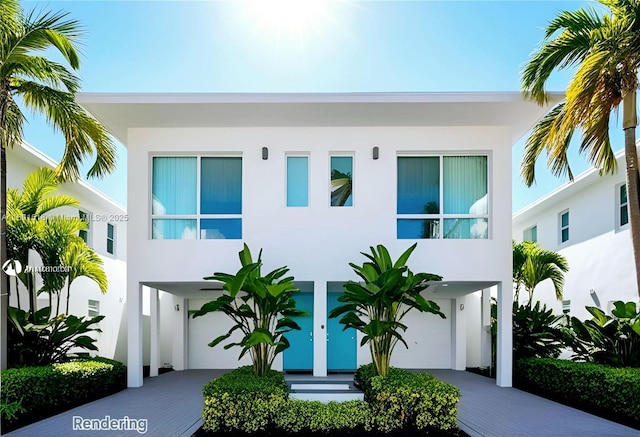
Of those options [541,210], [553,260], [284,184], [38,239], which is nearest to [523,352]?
[553,260]

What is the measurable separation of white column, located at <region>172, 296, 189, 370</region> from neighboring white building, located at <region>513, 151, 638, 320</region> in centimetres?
1213

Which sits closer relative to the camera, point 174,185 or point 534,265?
point 174,185

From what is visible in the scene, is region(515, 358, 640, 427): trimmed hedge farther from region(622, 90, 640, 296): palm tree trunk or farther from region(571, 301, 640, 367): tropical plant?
region(622, 90, 640, 296): palm tree trunk

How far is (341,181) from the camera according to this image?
12.6 metres

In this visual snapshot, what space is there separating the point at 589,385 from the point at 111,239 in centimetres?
1559

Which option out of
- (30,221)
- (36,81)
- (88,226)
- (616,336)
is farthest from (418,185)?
(88,226)

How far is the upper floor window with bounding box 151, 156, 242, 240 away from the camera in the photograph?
12508 millimetres

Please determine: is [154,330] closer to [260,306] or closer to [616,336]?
[260,306]

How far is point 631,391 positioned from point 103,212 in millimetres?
16400

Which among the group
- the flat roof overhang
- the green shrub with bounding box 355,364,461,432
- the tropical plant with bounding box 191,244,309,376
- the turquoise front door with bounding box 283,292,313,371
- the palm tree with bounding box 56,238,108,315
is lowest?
the turquoise front door with bounding box 283,292,313,371

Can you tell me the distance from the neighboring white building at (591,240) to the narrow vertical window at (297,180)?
8190 mm

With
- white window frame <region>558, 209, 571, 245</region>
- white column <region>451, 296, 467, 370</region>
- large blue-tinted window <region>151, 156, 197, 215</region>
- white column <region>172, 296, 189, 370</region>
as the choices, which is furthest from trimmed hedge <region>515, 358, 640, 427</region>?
white column <region>172, 296, 189, 370</region>

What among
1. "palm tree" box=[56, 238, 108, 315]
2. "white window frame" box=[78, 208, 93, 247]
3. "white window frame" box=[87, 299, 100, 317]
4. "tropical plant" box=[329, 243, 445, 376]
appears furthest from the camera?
"white window frame" box=[78, 208, 93, 247]

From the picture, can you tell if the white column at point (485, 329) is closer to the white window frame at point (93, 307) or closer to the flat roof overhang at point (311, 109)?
the flat roof overhang at point (311, 109)
